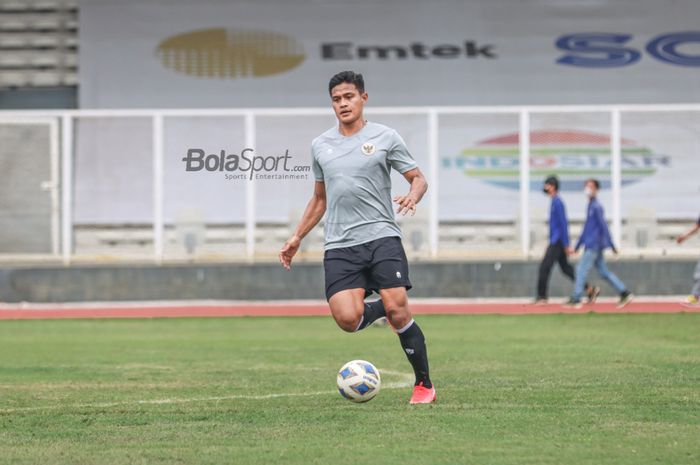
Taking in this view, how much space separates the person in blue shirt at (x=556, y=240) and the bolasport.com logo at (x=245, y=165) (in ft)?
14.5

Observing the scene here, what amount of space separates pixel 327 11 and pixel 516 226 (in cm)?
904

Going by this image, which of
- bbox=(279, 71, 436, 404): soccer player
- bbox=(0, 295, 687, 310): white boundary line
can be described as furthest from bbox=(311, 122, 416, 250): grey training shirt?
bbox=(0, 295, 687, 310): white boundary line

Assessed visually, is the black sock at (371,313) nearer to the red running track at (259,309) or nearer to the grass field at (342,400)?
the grass field at (342,400)

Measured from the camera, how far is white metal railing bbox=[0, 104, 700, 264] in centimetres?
2348

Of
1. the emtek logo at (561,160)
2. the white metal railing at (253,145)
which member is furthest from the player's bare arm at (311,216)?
the emtek logo at (561,160)

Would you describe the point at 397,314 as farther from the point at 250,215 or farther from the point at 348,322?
the point at 250,215

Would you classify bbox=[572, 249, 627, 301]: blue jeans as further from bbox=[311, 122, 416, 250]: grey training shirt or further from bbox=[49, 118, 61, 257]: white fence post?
bbox=[311, 122, 416, 250]: grey training shirt

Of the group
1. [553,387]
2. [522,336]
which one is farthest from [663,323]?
[553,387]

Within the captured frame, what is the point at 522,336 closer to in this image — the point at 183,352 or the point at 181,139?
the point at 183,352

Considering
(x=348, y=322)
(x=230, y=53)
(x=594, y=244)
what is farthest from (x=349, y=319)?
(x=230, y=53)

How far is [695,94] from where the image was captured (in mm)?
Answer: 29781

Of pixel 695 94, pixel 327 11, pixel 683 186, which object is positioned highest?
pixel 327 11

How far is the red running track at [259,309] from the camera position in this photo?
→ 20.8 meters

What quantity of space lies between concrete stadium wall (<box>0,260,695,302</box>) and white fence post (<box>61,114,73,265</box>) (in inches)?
28.5
